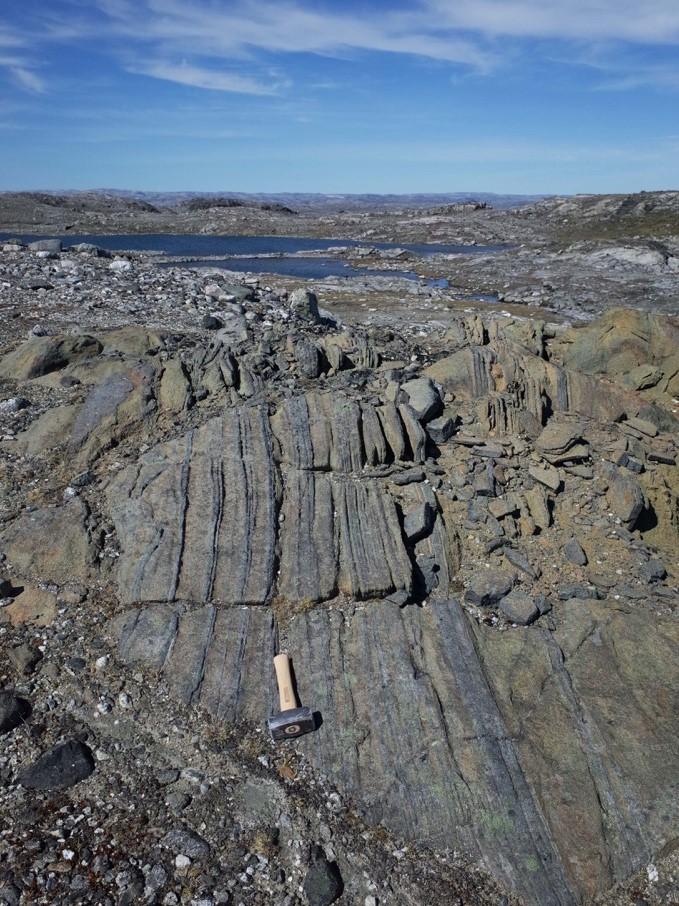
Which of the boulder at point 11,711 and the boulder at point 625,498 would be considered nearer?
the boulder at point 11,711

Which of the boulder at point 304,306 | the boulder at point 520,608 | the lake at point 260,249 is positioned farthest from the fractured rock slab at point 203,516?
the lake at point 260,249

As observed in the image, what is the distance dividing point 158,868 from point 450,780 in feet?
8.14

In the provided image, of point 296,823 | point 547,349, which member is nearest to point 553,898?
point 296,823

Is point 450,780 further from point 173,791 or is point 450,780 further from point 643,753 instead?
point 173,791

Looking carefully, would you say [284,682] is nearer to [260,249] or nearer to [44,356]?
[44,356]

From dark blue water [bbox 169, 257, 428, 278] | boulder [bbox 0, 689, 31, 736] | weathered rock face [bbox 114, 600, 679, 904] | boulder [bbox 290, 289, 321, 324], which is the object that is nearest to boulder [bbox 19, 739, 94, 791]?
boulder [bbox 0, 689, 31, 736]

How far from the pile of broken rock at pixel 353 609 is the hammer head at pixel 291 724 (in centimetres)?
11

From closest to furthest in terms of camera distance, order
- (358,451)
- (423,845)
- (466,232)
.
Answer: (423,845)
(358,451)
(466,232)

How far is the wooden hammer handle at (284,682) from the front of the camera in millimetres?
6043

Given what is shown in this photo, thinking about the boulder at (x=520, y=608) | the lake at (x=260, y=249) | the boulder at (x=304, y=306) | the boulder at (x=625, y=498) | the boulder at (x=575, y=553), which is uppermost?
the lake at (x=260, y=249)

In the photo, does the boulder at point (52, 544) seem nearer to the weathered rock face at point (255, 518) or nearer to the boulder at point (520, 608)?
the weathered rock face at point (255, 518)

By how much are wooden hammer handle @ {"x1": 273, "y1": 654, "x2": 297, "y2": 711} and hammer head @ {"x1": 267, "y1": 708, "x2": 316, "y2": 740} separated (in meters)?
0.16

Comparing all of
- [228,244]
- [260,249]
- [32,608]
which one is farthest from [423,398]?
[228,244]

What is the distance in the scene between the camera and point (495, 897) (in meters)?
4.67
